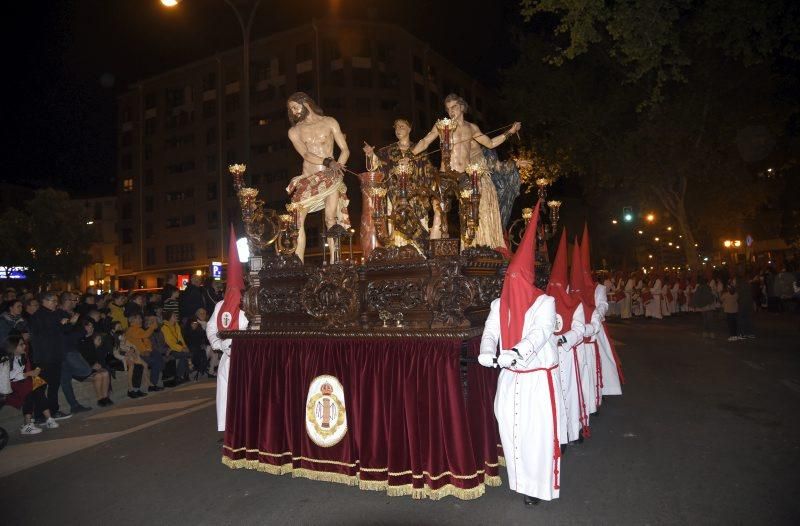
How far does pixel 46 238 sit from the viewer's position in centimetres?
3616

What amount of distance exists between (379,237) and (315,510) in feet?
8.25

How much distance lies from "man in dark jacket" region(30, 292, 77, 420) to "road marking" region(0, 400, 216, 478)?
126 centimetres

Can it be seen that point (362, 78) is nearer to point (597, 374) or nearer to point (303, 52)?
point (303, 52)

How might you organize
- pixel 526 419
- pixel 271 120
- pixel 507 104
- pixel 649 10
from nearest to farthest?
pixel 526 419 → pixel 649 10 → pixel 507 104 → pixel 271 120

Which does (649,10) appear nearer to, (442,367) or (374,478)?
(442,367)

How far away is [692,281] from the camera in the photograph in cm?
2105

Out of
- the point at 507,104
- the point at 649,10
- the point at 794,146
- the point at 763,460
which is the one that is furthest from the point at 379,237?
the point at 794,146

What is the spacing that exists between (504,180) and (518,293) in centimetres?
365

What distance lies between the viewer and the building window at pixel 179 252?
1866 inches

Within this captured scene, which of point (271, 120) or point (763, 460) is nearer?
point (763, 460)

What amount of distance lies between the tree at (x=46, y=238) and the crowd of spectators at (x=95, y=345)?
2906 cm

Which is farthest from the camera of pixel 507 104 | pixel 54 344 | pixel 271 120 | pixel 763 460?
pixel 271 120

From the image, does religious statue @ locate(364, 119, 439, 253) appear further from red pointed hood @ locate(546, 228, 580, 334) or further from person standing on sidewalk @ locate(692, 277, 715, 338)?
person standing on sidewalk @ locate(692, 277, 715, 338)

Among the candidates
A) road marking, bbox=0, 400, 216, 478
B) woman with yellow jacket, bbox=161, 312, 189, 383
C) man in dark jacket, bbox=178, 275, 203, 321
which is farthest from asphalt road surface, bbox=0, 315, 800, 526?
man in dark jacket, bbox=178, 275, 203, 321
